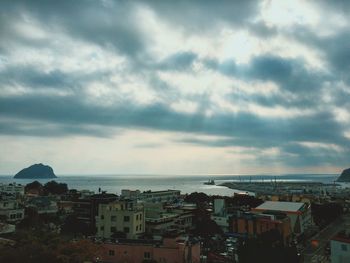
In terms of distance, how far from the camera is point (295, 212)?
44.8 metres

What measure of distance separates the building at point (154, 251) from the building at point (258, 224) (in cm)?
1649

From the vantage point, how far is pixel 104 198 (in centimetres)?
4191

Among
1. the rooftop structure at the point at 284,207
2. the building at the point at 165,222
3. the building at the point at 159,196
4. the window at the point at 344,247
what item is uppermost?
the window at the point at 344,247

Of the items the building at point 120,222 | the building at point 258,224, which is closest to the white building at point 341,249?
the building at point 258,224

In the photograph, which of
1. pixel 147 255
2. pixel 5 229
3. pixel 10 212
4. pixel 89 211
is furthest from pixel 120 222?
pixel 10 212

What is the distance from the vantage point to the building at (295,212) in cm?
4469

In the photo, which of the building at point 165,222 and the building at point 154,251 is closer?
the building at point 154,251

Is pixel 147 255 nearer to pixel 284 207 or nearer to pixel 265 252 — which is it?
pixel 265 252

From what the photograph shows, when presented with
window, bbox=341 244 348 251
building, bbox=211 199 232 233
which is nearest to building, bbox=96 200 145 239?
building, bbox=211 199 232 233

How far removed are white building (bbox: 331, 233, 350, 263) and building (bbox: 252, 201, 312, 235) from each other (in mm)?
20373

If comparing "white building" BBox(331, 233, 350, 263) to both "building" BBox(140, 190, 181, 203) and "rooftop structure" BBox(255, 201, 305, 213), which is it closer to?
"rooftop structure" BBox(255, 201, 305, 213)

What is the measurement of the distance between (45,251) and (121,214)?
14654 millimetres

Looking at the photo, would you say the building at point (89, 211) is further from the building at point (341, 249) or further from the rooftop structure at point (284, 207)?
the building at point (341, 249)

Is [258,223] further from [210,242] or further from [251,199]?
→ [251,199]
